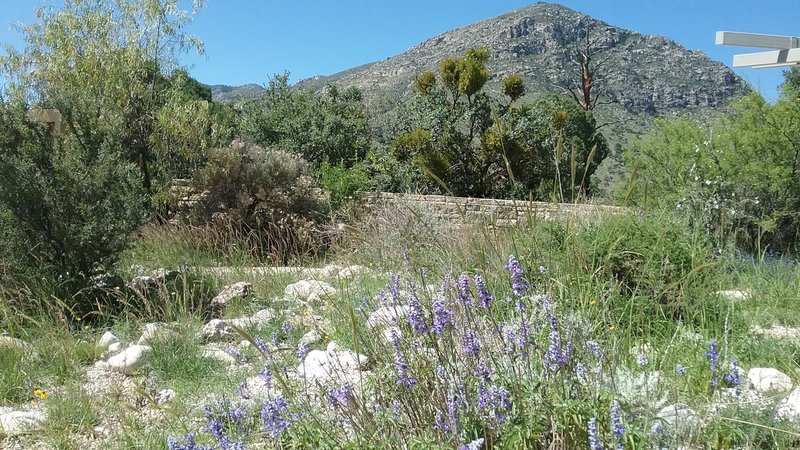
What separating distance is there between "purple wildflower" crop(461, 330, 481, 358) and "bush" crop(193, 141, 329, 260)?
22.0 ft

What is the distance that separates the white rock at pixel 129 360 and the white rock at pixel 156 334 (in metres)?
0.10

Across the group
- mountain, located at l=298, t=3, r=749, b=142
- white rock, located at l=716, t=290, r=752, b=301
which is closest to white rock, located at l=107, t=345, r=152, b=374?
white rock, located at l=716, t=290, r=752, b=301

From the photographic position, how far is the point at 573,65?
39.2 metres

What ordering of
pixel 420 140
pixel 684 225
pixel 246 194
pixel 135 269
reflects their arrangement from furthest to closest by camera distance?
pixel 420 140
pixel 246 194
pixel 135 269
pixel 684 225

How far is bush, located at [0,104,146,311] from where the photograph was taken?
5121 millimetres

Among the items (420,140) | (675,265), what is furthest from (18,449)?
(420,140)

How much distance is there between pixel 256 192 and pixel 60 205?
3797 mm

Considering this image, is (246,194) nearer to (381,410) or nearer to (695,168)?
(695,168)

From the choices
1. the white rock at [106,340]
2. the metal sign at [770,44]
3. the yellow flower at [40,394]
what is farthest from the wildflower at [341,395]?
the metal sign at [770,44]

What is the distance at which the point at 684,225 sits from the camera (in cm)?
468

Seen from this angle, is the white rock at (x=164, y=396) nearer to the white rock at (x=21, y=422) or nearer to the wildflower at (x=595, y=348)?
the white rock at (x=21, y=422)

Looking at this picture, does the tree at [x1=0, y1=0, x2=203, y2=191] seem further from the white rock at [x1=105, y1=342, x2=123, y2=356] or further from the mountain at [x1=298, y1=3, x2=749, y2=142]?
the mountain at [x1=298, y1=3, x2=749, y2=142]

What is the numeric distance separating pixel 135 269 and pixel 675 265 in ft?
14.8

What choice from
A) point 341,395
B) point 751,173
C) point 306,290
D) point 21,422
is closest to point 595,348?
point 341,395
